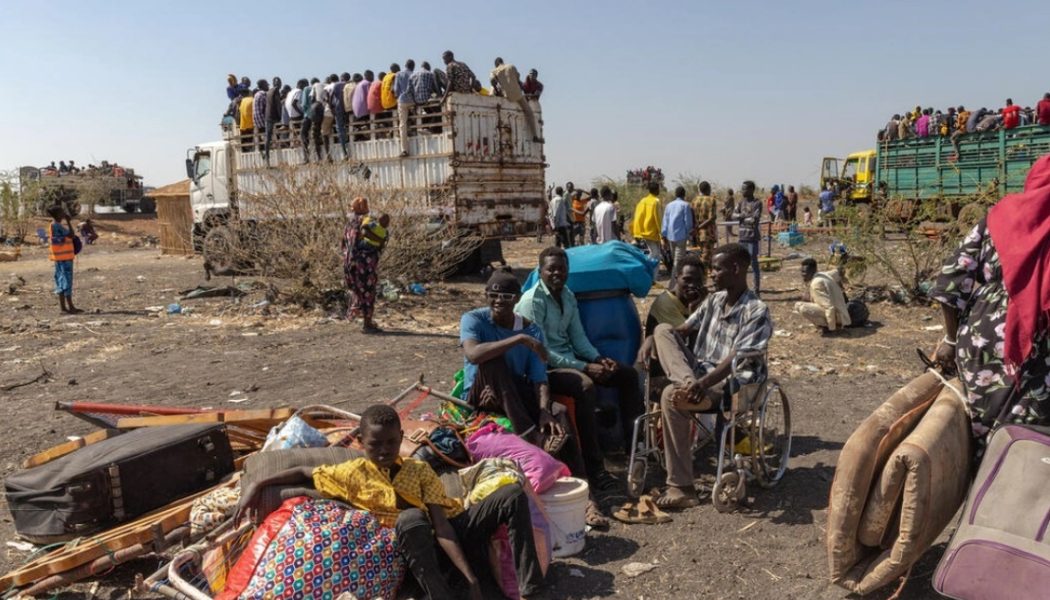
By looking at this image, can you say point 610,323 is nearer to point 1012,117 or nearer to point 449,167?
point 449,167

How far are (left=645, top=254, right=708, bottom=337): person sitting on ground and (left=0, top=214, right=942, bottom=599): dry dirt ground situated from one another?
3.65 ft

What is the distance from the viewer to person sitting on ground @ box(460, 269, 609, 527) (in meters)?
4.24

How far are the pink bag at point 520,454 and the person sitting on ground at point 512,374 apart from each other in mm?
159

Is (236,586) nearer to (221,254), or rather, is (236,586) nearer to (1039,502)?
(1039,502)

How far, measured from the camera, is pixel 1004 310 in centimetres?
302

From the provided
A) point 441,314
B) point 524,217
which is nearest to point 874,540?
point 441,314

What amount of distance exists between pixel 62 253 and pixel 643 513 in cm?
1001

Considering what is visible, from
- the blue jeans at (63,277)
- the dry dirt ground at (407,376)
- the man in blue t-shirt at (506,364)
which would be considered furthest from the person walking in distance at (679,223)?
the blue jeans at (63,277)

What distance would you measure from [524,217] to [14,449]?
9.70 m

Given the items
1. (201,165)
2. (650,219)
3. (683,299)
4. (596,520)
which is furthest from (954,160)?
(596,520)

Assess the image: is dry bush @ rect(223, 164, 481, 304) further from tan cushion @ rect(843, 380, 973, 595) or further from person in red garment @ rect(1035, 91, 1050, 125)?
person in red garment @ rect(1035, 91, 1050, 125)

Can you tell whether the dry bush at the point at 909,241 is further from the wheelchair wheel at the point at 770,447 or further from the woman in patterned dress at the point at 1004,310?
the woman in patterned dress at the point at 1004,310

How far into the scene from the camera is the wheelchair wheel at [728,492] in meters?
4.04

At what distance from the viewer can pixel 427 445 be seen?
3855 mm
